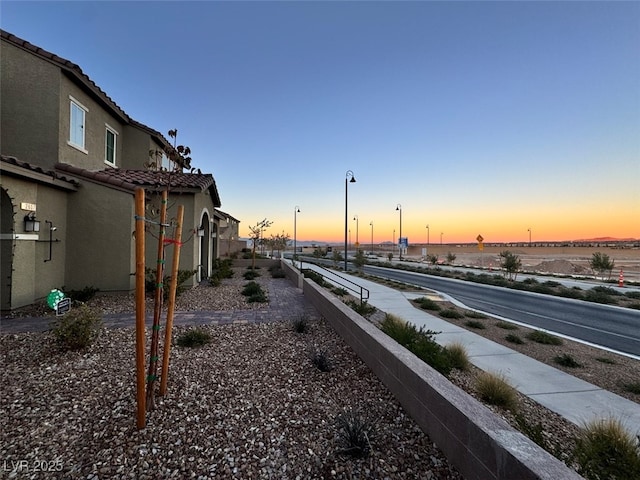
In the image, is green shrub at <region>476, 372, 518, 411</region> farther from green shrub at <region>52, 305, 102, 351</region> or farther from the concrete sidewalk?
green shrub at <region>52, 305, 102, 351</region>

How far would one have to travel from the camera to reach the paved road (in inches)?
350

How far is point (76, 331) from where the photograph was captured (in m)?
5.23

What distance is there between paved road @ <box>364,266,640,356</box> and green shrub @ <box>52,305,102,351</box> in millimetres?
12620

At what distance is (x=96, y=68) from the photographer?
1316 cm

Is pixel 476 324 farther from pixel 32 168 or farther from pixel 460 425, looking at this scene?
pixel 32 168

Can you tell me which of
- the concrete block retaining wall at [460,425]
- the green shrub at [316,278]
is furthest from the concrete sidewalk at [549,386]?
the green shrub at [316,278]

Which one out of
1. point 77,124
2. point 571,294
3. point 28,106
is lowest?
point 571,294

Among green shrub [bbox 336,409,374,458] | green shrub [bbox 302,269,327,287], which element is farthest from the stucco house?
green shrub [bbox 336,409,374,458]

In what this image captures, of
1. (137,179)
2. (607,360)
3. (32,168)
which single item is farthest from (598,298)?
(32,168)

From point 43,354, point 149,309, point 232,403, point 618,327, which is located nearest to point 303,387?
point 232,403

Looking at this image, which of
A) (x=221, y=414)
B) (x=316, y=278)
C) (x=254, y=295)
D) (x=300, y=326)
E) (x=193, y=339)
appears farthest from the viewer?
(x=316, y=278)

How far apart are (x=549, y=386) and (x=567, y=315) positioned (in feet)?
28.8

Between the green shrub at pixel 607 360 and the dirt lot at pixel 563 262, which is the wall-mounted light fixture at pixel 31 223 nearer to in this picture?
the green shrub at pixel 607 360

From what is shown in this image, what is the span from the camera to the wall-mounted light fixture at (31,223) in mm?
7883
